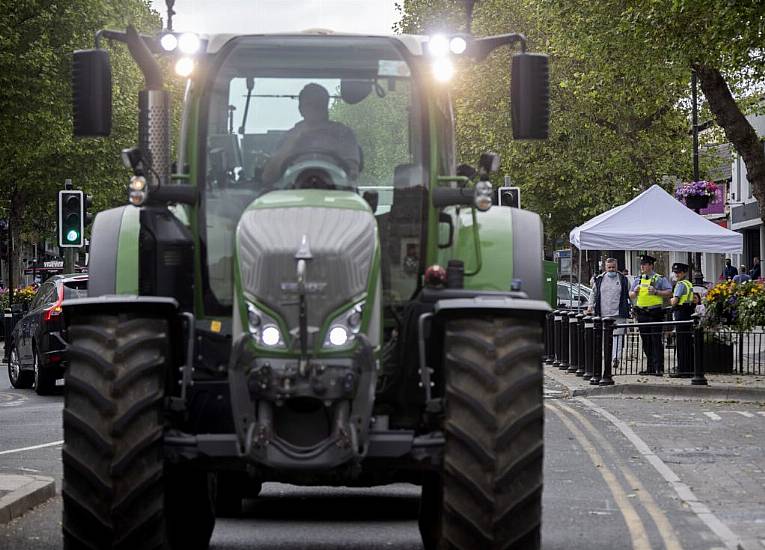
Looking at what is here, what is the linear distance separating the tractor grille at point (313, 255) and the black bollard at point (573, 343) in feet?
67.2

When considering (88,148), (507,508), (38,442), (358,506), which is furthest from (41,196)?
(507,508)

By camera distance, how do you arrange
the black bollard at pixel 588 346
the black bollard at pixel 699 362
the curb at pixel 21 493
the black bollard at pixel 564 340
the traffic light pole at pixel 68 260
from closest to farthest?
the curb at pixel 21 493
the black bollard at pixel 699 362
the black bollard at pixel 588 346
the black bollard at pixel 564 340
the traffic light pole at pixel 68 260

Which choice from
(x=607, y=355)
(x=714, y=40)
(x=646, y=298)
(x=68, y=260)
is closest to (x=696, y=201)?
(x=646, y=298)

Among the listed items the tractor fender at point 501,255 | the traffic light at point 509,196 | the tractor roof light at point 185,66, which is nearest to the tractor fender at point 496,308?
the tractor fender at point 501,255

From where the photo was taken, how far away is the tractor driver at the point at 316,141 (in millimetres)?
8273

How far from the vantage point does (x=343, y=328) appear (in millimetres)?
7258

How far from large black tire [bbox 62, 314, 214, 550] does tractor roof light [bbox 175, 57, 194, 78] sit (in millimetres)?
1593

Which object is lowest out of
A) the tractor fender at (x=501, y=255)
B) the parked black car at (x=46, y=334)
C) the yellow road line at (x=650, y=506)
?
the yellow road line at (x=650, y=506)

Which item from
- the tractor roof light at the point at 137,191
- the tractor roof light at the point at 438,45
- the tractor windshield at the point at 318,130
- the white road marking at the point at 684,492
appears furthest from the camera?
the white road marking at the point at 684,492

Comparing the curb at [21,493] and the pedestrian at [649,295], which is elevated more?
the pedestrian at [649,295]

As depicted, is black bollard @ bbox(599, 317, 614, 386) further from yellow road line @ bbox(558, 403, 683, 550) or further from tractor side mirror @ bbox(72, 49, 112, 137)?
tractor side mirror @ bbox(72, 49, 112, 137)

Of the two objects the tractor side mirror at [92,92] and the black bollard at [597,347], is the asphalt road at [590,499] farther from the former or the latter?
the black bollard at [597,347]

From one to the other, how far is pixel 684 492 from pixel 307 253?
608 cm

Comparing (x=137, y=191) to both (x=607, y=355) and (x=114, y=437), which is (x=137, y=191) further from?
(x=607, y=355)
